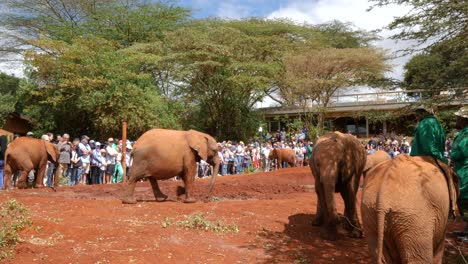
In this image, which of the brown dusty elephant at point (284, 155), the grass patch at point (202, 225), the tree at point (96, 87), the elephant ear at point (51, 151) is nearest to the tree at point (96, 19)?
the tree at point (96, 87)

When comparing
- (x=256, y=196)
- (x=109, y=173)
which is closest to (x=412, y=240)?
(x=256, y=196)

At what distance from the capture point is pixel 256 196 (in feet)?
46.0

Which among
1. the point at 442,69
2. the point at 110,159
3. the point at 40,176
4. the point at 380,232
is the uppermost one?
the point at 442,69

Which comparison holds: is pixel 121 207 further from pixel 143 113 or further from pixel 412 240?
pixel 143 113

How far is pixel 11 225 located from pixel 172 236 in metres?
2.57

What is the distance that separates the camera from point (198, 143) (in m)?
12.1

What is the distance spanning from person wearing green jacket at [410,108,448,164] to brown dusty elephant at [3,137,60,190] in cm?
1125

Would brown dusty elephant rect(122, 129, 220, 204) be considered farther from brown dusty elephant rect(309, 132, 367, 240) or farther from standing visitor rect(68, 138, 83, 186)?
standing visitor rect(68, 138, 83, 186)

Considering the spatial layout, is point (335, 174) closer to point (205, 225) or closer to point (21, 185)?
point (205, 225)

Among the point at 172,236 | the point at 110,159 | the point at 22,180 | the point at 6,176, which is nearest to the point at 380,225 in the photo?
the point at 172,236

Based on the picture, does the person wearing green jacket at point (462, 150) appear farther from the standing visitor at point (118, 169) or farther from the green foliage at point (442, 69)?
the standing visitor at point (118, 169)

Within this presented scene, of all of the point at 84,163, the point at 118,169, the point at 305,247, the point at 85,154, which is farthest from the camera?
the point at 118,169

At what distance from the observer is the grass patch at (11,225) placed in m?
6.82

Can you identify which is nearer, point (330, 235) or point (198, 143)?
point (330, 235)
